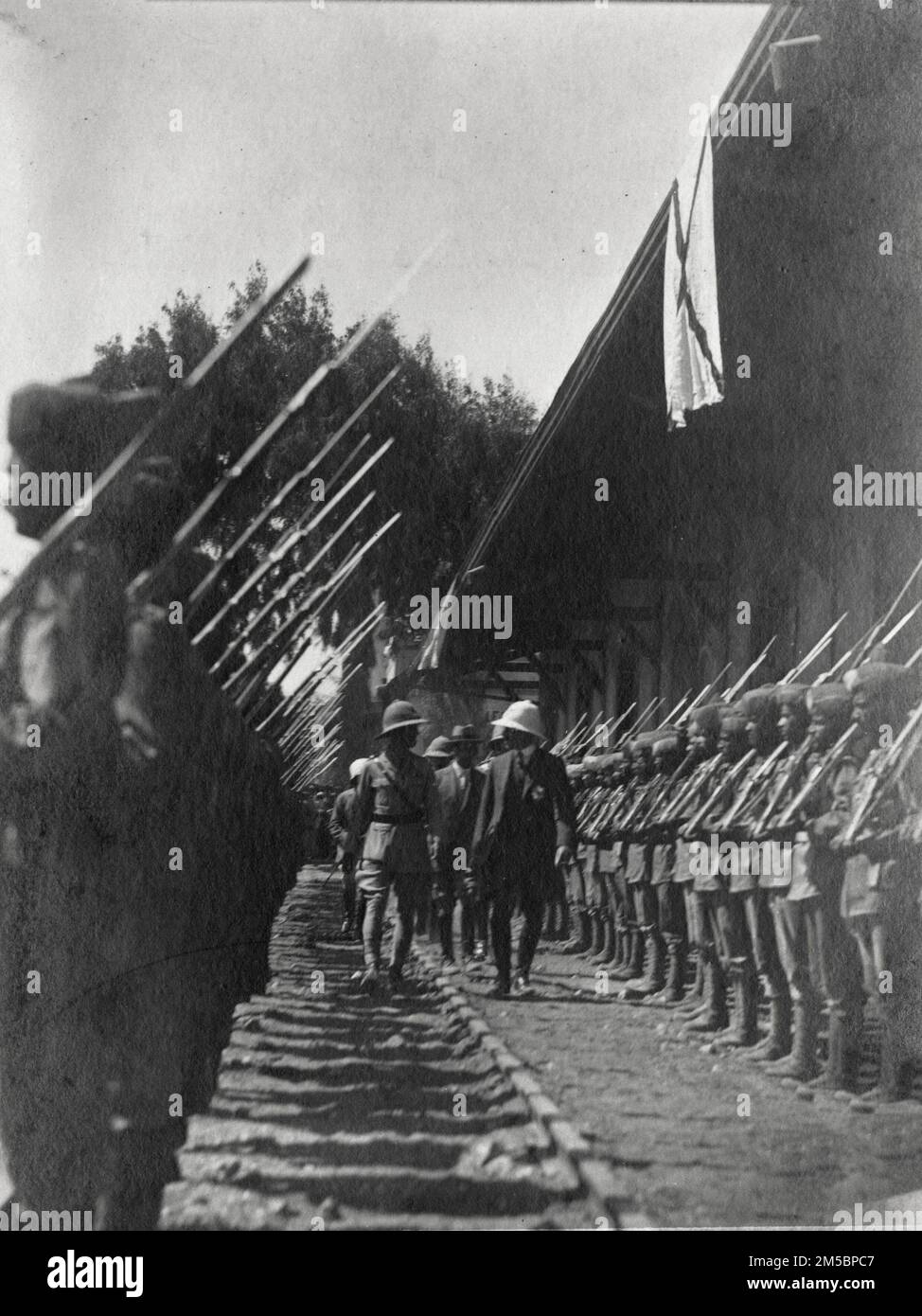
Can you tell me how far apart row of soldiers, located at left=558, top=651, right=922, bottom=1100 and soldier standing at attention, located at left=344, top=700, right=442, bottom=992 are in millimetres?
529

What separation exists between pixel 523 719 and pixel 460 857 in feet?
1.73

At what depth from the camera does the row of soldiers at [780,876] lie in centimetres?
559

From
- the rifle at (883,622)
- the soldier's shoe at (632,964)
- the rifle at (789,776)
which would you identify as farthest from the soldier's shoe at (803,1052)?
the rifle at (883,622)

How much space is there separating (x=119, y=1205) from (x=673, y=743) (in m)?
2.42

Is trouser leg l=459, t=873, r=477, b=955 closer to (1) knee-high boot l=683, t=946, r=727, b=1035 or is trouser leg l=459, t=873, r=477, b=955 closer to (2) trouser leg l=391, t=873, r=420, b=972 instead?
(2) trouser leg l=391, t=873, r=420, b=972

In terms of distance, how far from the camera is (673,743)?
5.91 metres

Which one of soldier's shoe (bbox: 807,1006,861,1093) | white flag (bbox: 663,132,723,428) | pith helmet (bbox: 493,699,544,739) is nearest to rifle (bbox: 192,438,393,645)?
pith helmet (bbox: 493,699,544,739)

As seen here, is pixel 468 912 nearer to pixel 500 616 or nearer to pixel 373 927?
pixel 373 927

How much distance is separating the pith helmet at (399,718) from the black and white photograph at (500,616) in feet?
0.09

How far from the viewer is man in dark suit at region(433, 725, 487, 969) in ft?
18.6

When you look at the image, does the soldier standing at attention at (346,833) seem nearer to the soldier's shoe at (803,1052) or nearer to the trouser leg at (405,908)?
the trouser leg at (405,908)

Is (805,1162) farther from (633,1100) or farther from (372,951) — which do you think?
(372,951)

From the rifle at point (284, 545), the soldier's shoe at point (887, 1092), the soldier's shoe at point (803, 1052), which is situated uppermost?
the rifle at point (284, 545)
